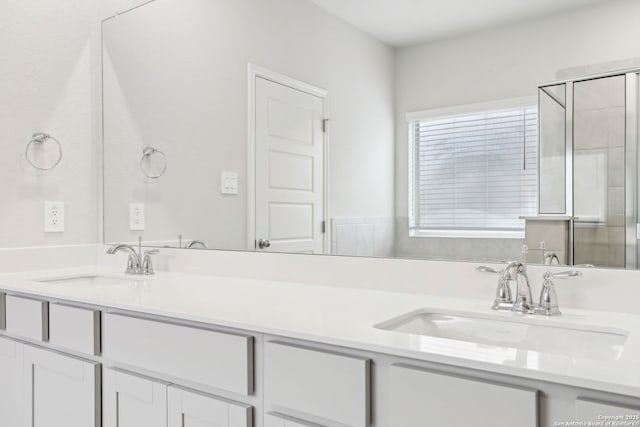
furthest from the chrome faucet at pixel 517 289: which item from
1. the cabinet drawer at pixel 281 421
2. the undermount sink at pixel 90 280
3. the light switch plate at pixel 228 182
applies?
the undermount sink at pixel 90 280

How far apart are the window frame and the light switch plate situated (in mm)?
713

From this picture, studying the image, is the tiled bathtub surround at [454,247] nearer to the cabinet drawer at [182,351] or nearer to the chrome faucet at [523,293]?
the chrome faucet at [523,293]

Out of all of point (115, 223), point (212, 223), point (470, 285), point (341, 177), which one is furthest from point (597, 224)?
point (115, 223)

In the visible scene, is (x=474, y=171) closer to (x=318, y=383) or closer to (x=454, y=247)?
(x=454, y=247)

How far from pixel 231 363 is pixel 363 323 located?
316mm

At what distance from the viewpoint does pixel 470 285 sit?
1392 millimetres

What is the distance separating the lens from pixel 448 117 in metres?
1.40

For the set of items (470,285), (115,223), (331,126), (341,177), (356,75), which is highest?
(356,75)

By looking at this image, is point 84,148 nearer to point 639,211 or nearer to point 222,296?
point 222,296

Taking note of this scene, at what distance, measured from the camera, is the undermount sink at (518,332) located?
3.46 ft

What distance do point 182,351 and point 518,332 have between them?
800 millimetres

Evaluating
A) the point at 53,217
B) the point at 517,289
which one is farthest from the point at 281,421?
the point at 53,217

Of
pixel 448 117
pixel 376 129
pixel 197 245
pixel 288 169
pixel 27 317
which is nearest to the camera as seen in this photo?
pixel 448 117

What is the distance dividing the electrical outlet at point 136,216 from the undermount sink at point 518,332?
1.39 metres
